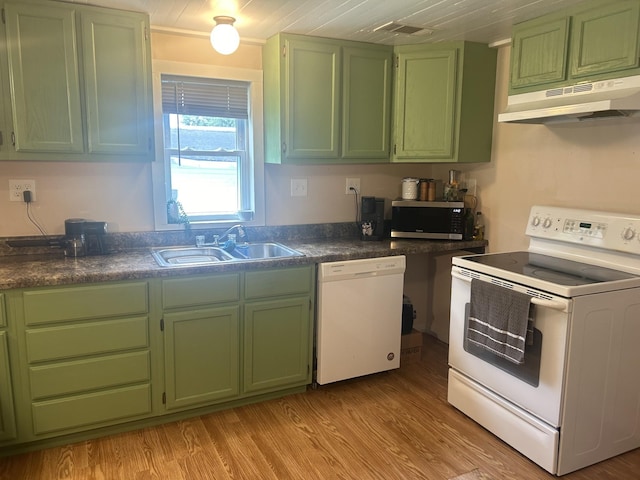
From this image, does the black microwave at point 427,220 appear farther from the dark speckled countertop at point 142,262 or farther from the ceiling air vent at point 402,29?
the ceiling air vent at point 402,29

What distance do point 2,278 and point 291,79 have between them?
1.87 m

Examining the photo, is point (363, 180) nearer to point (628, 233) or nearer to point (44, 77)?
point (628, 233)

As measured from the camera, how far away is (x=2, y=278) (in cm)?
217

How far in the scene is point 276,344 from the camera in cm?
280

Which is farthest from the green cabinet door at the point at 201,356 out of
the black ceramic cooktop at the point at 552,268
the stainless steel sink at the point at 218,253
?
the black ceramic cooktop at the point at 552,268

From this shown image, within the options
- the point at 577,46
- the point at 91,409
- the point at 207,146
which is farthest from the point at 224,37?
the point at 91,409

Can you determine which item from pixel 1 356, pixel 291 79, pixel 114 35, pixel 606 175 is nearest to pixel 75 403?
pixel 1 356

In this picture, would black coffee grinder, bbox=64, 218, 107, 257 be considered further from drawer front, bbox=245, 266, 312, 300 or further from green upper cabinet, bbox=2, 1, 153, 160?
drawer front, bbox=245, 266, 312, 300

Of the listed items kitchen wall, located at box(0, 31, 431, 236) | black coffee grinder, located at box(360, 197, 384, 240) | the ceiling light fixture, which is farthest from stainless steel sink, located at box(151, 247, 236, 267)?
the ceiling light fixture

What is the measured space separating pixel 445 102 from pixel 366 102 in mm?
507

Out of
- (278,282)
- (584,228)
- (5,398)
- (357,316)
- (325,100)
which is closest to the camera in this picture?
(5,398)

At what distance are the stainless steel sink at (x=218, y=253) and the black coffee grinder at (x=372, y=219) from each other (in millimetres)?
620

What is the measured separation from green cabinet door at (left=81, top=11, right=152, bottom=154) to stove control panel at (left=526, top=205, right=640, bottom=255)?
90.3 inches

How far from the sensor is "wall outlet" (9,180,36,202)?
2635mm
